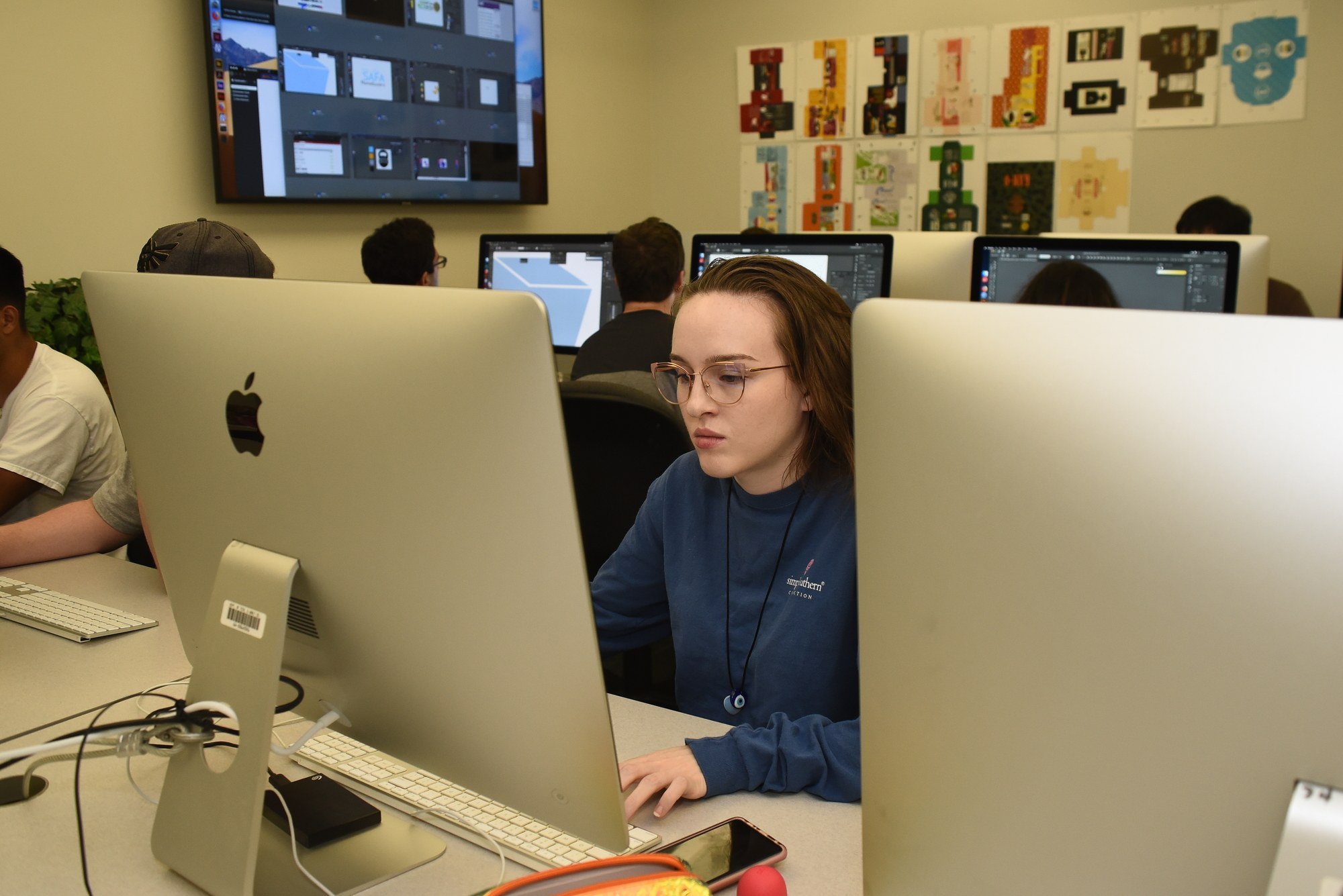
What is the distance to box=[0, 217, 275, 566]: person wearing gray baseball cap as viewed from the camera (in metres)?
1.82

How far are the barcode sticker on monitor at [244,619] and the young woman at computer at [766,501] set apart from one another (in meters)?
0.53

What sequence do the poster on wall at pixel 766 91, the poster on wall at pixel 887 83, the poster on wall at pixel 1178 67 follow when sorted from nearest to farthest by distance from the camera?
1. the poster on wall at pixel 1178 67
2. the poster on wall at pixel 887 83
3. the poster on wall at pixel 766 91

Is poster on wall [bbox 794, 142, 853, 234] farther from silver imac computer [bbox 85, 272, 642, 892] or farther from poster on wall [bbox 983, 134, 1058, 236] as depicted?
silver imac computer [bbox 85, 272, 642, 892]

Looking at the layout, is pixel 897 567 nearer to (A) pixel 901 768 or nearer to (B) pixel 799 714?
(A) pixel 901 768

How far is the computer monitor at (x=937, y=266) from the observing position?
243 cm

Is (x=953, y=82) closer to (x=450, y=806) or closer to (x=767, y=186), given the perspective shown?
(x=767, y=186)

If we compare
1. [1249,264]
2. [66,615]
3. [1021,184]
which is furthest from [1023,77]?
[66,615]

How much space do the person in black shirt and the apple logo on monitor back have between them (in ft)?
6.28

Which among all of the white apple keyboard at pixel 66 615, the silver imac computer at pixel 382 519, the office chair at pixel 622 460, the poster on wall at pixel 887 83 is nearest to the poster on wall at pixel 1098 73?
the poster on wall at pixel 887 83

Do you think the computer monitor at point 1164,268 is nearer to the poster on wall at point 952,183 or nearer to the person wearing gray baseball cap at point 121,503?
the person wearing gray baseball cap at point 121,503

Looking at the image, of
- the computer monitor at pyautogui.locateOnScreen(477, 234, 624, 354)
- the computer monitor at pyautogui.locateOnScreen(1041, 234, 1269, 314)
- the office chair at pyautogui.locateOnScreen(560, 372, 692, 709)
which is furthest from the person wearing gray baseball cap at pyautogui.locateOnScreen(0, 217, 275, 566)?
the computer monitor at pyautogui.locateOnScreen(477, 234, 624, 354)

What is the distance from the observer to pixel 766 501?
1.30 m

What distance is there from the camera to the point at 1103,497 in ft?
1.72

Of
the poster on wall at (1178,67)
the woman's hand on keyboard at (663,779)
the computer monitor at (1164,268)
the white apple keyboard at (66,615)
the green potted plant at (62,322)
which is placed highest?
the poster on wall at (1178,67)
